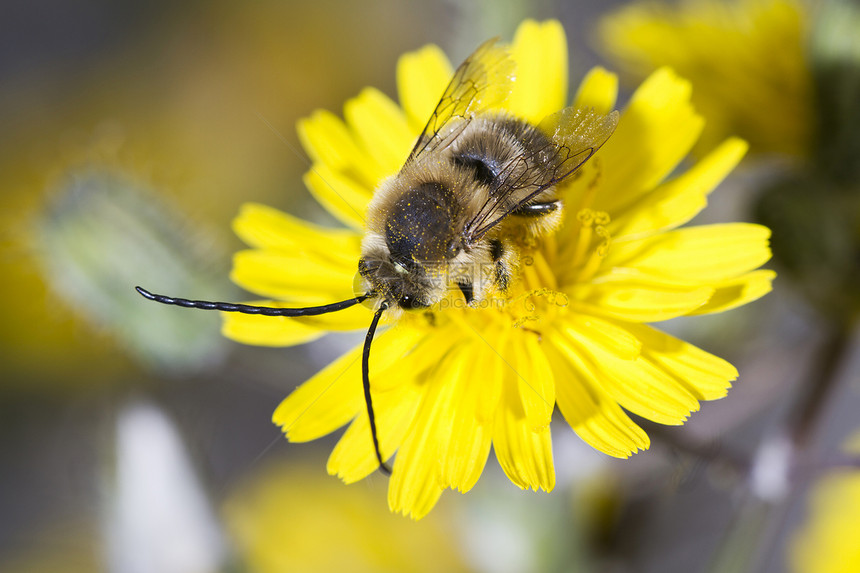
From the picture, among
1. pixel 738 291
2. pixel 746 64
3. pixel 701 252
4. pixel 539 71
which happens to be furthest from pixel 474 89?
pixel 746 64

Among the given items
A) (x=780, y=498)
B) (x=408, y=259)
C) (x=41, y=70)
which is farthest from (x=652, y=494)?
(x=41, y=70)

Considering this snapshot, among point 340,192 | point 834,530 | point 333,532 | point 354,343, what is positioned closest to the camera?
point 340,192

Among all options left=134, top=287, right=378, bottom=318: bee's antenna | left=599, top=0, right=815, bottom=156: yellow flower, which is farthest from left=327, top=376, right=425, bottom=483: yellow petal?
left=599, top=0, right=815, bottom=156: yellow flower

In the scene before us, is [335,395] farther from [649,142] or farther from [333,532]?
[333,532]

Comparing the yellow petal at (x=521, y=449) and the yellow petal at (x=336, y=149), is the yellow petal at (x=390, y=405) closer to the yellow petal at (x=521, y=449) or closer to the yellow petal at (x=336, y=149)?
the yellow petal at (x=521, y=449)

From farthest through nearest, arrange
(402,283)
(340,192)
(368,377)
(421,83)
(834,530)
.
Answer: (834,530) < (421,83) < (340,192) < (368,377) < (402,283)

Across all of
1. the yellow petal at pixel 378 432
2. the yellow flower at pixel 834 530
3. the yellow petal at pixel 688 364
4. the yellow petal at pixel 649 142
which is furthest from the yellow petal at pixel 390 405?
the yellow flower at pixel 834 530
